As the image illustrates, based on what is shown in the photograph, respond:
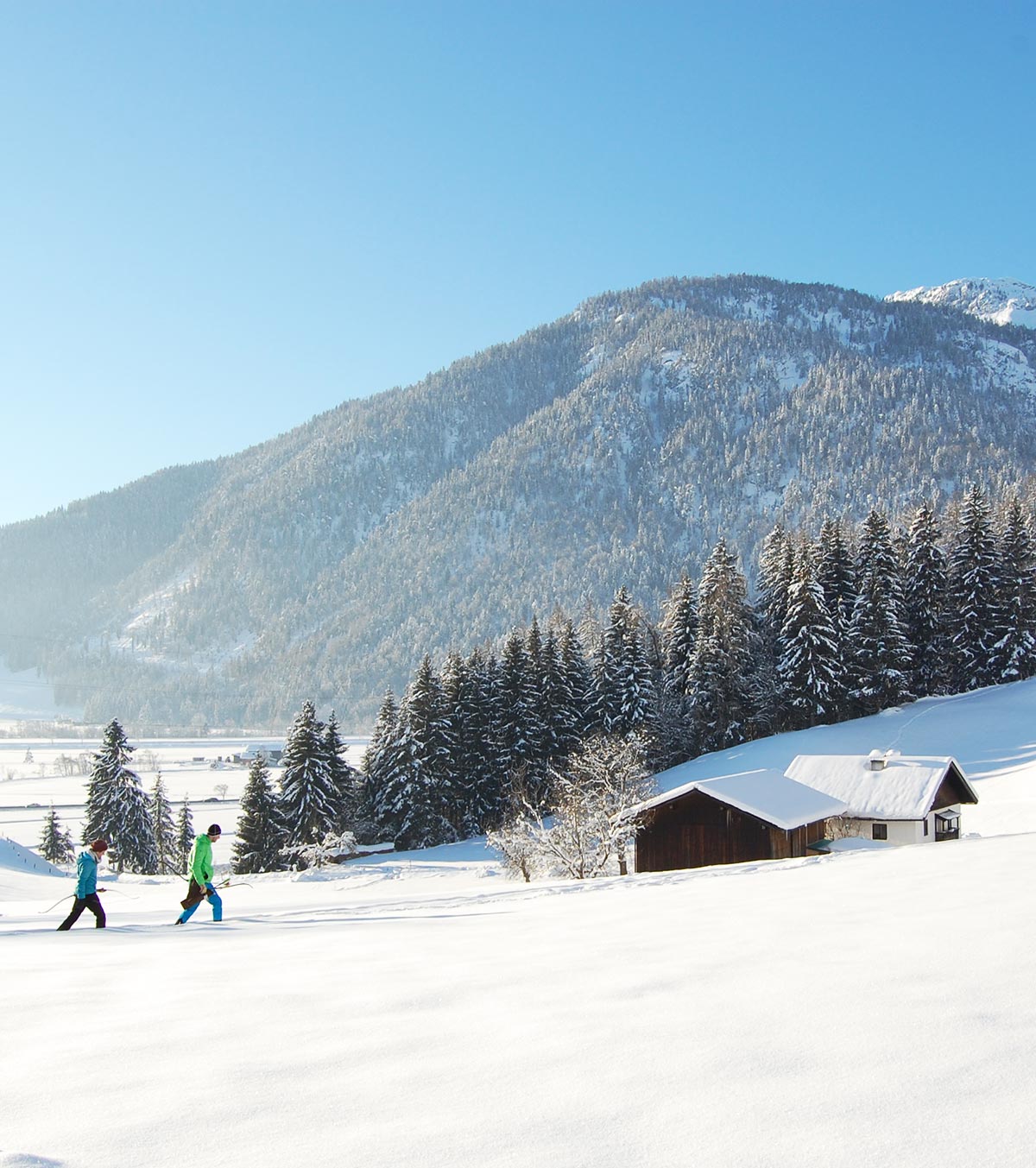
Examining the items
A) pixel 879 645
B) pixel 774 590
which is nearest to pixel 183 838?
pixel 774 590

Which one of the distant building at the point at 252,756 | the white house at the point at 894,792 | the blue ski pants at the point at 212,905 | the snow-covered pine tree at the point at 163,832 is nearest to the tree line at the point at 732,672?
the snow-covered pine tree at the point at 163,832

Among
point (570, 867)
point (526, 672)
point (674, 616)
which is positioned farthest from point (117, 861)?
point (674, 616)

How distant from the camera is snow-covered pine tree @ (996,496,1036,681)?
196 ft

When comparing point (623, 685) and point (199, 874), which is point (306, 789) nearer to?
point (623, 685)

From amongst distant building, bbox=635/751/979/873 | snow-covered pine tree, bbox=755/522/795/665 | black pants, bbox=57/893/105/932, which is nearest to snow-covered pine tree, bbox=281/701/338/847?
distant building, bbox=635/751/979/873

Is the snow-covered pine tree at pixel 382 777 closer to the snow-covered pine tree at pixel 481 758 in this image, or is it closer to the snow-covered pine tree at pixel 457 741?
the snow-covered pine tree at pixel 457 741

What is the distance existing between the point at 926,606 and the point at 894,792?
97.9 feet

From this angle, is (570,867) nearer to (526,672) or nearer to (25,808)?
(526,672)

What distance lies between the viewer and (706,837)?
32.9 m

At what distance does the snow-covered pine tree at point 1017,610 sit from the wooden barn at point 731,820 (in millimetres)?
33171

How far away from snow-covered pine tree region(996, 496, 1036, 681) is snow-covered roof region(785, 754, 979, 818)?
23.7 metres

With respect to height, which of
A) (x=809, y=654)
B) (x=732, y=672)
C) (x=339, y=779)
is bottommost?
(x=339, y=779)

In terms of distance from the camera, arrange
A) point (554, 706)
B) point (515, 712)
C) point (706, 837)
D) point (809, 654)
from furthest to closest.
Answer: point (554, 706)
point (515, 712)
point (809, 654)
point (706, 837)

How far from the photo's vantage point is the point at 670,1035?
185 inches
